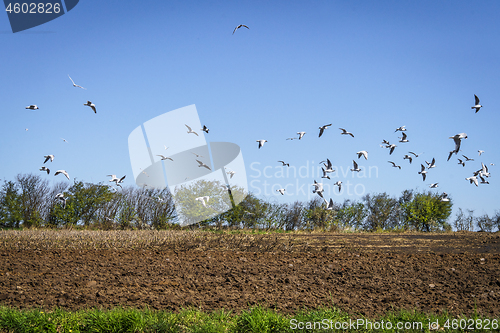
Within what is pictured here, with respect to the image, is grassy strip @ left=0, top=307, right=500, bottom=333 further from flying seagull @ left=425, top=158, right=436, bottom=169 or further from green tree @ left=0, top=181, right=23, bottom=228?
green tree @ left=0, top=181, right=23, bottom=228

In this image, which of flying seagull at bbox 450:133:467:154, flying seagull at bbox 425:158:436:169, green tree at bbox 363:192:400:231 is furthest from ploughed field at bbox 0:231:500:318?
green tree at bbox 363:192:400:231

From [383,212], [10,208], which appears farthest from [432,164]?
[10,208]

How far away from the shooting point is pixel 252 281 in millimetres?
6465

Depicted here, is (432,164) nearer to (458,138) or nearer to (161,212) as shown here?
(458,138)

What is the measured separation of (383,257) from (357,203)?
699 inches

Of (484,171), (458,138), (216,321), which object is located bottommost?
(216,321)

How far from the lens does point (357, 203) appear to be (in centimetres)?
2672

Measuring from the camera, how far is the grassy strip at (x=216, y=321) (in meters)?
4.26

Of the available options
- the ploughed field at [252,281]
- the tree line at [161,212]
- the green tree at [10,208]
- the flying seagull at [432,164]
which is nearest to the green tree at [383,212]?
the tree line at [161,212]

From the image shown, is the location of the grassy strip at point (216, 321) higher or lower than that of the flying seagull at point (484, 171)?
lower

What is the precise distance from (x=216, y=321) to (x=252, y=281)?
2.04 meters

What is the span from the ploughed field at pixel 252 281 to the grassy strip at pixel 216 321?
17.4 inches

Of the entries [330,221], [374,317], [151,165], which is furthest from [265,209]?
[374,317]

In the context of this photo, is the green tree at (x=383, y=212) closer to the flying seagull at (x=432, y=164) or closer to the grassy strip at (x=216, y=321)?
the flying seagull at (x=432, y=164)
